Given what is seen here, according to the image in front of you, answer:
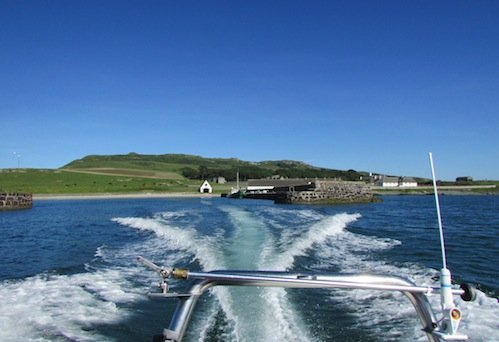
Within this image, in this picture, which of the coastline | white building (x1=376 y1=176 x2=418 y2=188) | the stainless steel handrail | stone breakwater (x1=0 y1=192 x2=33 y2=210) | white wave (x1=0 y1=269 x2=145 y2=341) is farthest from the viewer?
white building (x1=376 y1=176 x2=418 y2=188)

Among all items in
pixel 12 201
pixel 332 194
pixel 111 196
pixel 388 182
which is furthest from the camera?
pixel 388 182

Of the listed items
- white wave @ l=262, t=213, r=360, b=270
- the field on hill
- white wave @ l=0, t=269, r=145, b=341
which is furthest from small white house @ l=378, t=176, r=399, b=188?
white wave @ l=0, t=269, r=145, b=341

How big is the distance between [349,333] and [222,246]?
9.67m

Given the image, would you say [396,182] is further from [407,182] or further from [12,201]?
[12,201]

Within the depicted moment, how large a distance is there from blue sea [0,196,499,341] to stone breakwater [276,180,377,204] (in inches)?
1718

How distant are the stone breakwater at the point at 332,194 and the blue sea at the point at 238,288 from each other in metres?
43.6

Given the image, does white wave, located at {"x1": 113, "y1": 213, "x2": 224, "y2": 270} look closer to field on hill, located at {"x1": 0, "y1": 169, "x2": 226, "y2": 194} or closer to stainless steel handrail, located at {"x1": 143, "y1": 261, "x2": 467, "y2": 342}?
stainless steel handrail, located at {"x1": 143, "y1": 261, "x2": 467, "y2": 342}

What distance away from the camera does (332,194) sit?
6956 centimetres

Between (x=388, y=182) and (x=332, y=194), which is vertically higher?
(x=388, y=182)

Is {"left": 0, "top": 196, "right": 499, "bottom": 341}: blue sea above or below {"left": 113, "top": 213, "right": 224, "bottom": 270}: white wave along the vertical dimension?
below

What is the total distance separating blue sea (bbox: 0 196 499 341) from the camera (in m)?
7.63

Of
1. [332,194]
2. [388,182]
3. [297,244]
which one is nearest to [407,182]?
[388,182]

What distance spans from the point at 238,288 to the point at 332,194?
61304mm

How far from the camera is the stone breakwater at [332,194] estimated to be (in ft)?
222
